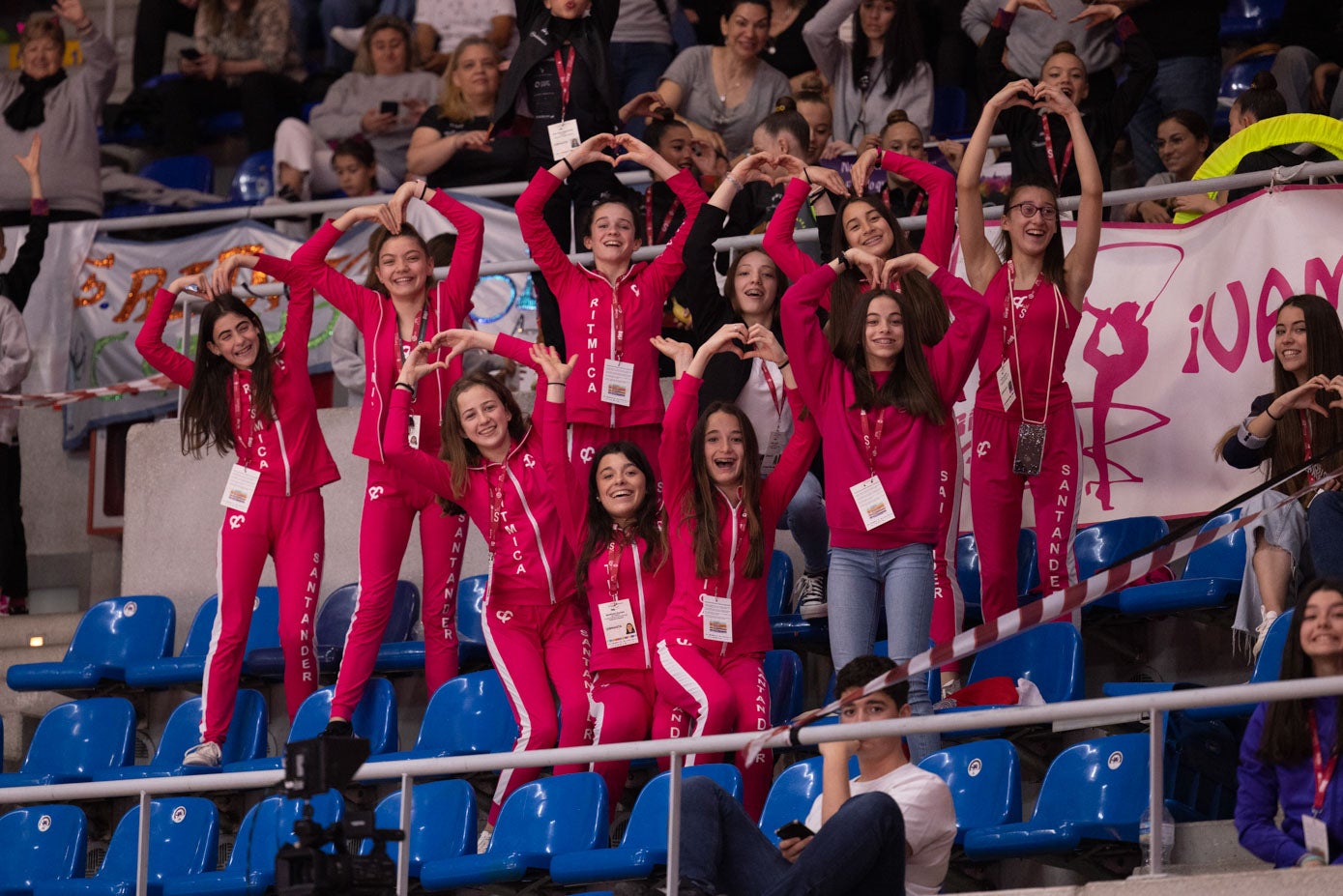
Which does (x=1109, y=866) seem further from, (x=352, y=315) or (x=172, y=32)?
(x=172, y=32)

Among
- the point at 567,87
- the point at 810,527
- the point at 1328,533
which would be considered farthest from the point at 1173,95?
the point at 1328,533

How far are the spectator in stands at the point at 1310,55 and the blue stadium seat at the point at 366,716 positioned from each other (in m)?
4.79

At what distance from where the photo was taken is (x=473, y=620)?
7836mm

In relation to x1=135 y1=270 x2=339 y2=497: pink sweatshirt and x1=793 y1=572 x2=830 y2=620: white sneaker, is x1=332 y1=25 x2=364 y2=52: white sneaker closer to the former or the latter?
x1=135 y1=270 x2=339 y2=497: pink sweatshirt

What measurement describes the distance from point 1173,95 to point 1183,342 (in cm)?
227

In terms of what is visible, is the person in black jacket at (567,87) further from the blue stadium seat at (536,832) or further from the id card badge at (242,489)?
the blue stadium seat at (536,832)

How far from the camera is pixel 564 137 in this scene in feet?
25.4

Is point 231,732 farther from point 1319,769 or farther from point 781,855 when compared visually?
point 1319,769

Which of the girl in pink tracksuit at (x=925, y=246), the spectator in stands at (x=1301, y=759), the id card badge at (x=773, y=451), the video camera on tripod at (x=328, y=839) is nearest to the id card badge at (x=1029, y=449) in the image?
the girl in pink tracksuit at (x=925, y=246)

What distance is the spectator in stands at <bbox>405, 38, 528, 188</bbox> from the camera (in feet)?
32.3

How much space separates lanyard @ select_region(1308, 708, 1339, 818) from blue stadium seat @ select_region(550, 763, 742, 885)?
61.0 inches

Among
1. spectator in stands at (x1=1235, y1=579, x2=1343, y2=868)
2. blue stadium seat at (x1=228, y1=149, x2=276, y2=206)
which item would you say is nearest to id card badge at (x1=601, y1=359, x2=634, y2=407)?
spectator in stands at (x1=1235, y1=579, x2=1343, y2=868)

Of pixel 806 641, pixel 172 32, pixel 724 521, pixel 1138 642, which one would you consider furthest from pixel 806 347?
pixel 172 32

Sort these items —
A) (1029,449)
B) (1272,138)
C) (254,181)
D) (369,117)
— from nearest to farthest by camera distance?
1. (1029,449)
2. (1272,138)
3. (369,117)
4. (254,181)
